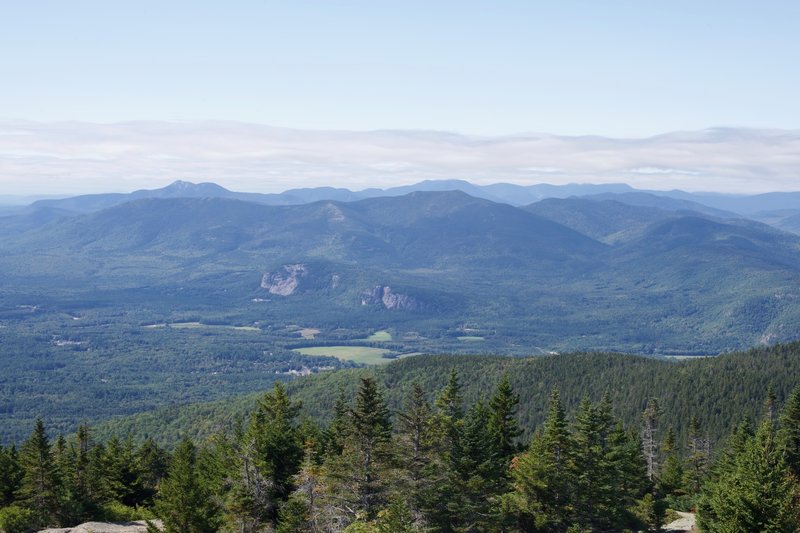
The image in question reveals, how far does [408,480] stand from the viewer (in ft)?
163

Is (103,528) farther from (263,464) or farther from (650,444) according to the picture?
(650,444)

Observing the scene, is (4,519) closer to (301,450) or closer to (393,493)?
(301,450)

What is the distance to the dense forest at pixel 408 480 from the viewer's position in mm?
49125

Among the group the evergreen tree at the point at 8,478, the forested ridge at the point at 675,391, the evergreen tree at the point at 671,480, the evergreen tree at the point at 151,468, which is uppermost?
the evergreen tree at the point at 8,478

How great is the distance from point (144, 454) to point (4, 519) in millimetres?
29500

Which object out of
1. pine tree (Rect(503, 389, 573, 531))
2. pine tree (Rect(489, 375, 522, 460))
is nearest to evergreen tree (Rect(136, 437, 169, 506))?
pine tree (Rect(489, 375, 522, 460))

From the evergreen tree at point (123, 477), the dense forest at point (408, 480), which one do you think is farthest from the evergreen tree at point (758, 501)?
the evergreen tree at point (123, 477)

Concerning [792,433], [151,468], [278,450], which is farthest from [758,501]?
[151,468]

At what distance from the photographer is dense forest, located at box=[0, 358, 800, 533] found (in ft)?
161

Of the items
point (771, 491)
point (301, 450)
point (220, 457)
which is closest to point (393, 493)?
point (301, 450)

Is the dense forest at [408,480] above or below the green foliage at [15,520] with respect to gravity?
above

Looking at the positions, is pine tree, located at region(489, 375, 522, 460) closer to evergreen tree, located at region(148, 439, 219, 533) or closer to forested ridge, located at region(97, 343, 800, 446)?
evergreen tree, located at region(148, 439, 219, 533)

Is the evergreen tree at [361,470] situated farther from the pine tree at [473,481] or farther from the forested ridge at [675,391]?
the forested ridge at [675,391]

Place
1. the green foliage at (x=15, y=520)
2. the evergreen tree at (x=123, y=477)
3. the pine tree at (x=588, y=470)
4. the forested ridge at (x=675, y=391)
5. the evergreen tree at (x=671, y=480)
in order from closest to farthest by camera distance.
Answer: the pine tree at (x=588, y=470)
the green foliage at (x=15, y=520)
the evergreen tree at (x=123, y=477)
the evergreen tree at (x=671, y=480)
the forested ridge at (x=675, y=391)
